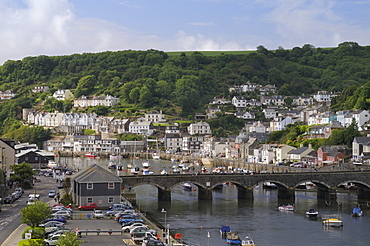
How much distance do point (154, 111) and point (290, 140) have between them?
53925 mm

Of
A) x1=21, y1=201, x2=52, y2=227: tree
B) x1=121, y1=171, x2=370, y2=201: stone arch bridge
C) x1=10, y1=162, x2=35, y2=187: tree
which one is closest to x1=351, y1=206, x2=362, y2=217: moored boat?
x1=121, y1=171, x2=370, y2=201: stone arch bridge

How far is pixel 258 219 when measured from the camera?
50.9 meters

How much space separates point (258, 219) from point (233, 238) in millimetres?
9521

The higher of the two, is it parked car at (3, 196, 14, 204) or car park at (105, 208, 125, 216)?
parked car at (3, 196, 14, 204)

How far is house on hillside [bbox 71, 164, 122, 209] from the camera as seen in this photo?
4900 cm

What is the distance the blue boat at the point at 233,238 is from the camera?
4144 centimetres

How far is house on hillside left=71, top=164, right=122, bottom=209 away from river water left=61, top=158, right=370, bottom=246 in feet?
13.3

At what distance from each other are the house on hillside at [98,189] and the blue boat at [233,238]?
1113 cm

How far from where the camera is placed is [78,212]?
47.0 meters

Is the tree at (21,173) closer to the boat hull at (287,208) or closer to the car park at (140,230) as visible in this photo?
the boat hull at (287,208)

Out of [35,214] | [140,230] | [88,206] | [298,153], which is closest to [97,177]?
[88,206]

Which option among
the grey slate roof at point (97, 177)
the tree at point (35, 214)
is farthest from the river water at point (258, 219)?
the tree at point (35, 214)

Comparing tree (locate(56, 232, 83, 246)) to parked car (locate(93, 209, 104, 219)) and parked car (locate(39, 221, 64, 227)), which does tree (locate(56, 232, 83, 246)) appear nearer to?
parked car (locate(39, 221, 64, 227))

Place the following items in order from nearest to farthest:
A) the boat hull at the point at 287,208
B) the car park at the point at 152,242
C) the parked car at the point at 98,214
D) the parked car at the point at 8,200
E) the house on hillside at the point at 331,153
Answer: the car park at the point at 152,242 → the parked car at the point at 98,214 → the parked car at the point at 8,200 → the boat hull at the point at 287,208 → the house on hillside at the point at 331,153
